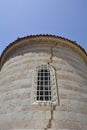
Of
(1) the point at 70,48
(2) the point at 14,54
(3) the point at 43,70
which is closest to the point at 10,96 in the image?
(3) the point at 43,70

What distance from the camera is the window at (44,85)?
998cm

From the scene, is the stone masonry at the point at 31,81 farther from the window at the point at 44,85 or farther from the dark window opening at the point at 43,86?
the dark window opening at the point at 43,86

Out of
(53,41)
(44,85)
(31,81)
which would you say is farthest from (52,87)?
(53,41)

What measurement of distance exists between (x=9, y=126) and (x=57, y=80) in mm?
3012

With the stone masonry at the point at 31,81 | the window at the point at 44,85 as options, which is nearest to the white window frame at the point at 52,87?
the window at the point at 44,85

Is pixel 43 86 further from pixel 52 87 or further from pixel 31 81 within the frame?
pixel 31 81

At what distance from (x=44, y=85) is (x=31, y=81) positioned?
0.64 metres

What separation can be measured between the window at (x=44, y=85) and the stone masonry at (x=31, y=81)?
0.64 ft

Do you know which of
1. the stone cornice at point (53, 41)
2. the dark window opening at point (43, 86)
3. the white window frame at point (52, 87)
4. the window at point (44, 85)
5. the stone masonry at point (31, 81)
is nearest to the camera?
the stone masonry at point (31, 81)

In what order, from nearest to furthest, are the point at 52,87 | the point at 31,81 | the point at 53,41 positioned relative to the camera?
the point at 52,87 → the point at 31,81 → the point at 53,41

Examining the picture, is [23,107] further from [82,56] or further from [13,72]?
[82,56]

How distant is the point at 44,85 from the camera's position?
10.5m

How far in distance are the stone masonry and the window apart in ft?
0.64

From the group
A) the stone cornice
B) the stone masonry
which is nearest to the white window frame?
the stone masonry
